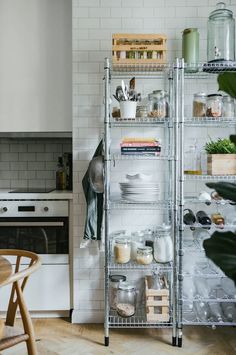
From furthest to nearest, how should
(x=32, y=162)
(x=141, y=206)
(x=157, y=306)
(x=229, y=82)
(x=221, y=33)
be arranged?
(x=32, y=162) < (x=141, y=206) < (x=221, y=33) < (x=157, y=306) < (x=229, y=82)

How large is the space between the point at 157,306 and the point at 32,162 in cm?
169

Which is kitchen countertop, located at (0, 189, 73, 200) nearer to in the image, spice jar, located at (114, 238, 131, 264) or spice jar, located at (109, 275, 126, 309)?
spice jar, located at (114, 238, 131, 264)

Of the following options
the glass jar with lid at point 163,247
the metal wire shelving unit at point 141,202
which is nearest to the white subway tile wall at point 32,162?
the metal wire shelving unit at point 141,202

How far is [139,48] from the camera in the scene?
2562mm

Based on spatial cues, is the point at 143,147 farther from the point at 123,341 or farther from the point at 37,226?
the point at 123,341

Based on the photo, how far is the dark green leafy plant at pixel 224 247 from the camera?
0.88 meters

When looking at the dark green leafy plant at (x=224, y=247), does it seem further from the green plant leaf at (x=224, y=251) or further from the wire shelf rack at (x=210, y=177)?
the wire shelf rack at (x=210, y=177)

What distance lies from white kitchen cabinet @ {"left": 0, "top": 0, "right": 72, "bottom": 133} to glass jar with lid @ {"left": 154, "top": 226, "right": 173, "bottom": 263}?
112 cm

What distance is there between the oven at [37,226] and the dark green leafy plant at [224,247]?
6.67ft

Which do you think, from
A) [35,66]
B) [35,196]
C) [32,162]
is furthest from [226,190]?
[32,162]

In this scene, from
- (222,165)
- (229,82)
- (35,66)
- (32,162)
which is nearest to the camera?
(229,82)

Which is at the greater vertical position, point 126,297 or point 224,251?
point 224,251

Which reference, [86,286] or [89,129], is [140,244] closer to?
[86,286]

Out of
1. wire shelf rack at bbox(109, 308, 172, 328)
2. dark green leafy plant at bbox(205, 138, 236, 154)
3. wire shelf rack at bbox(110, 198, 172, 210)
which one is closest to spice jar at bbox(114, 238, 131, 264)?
wire shelf rack at bbox(110, 198, 172, 210)
